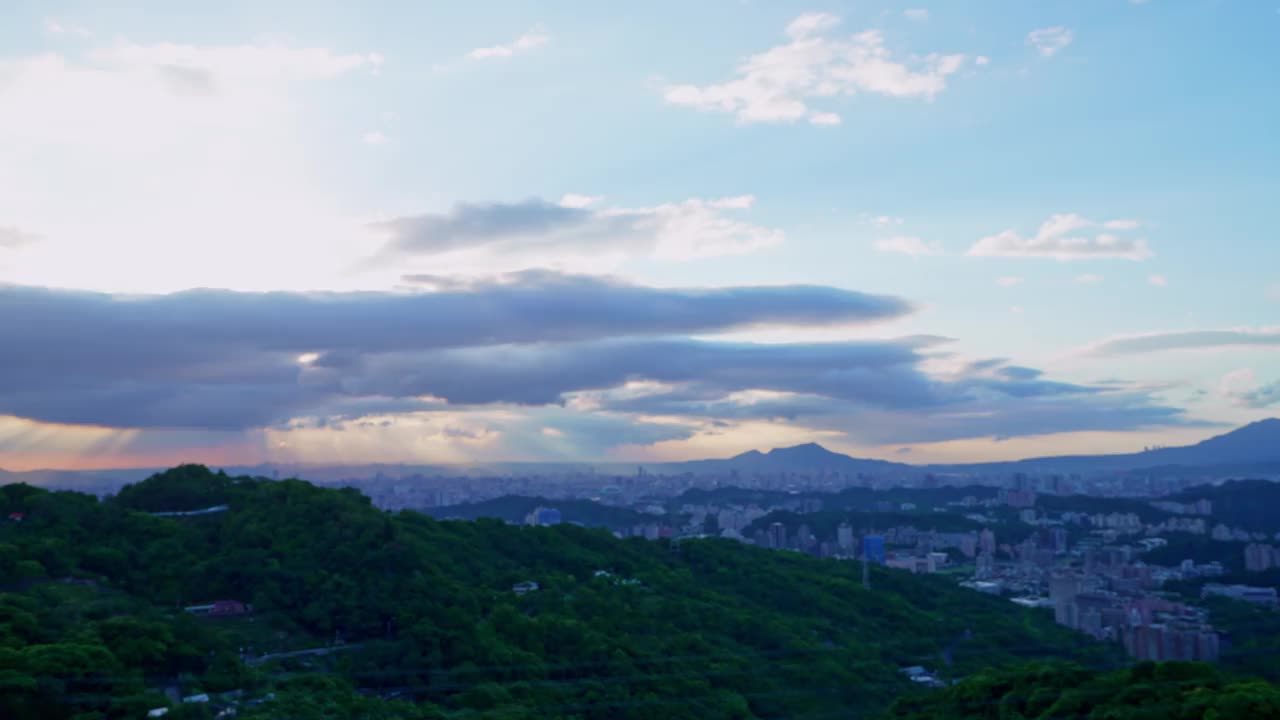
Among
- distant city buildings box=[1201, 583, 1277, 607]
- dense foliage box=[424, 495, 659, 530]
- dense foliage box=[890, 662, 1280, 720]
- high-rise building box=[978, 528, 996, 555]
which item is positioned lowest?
distant city buildings box=[1201, 583, 1277, 607]

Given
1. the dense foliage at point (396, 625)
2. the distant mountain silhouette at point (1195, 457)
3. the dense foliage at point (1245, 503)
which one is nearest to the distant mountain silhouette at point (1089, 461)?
the distant mountain silhouette at point (1195, 457)

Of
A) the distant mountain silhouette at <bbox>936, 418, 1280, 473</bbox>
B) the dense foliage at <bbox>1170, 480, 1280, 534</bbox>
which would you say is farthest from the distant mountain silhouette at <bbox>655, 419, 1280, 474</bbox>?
the dense foliage at <bbox>1170, 480, 1280, 534</bbox>

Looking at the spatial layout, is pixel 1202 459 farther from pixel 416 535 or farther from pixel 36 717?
Result: pixel 36 717

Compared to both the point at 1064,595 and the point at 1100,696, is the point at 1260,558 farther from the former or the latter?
the point at 1100,696

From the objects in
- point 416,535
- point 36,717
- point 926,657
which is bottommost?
point 926,657

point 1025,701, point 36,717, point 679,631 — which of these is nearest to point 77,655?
point 36,717

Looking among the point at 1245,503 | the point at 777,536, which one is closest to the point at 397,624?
the point at 777,536

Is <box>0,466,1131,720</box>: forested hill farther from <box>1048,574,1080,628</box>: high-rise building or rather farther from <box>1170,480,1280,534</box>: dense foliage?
<box>1170,480,1280,534</box>: dense foliage
